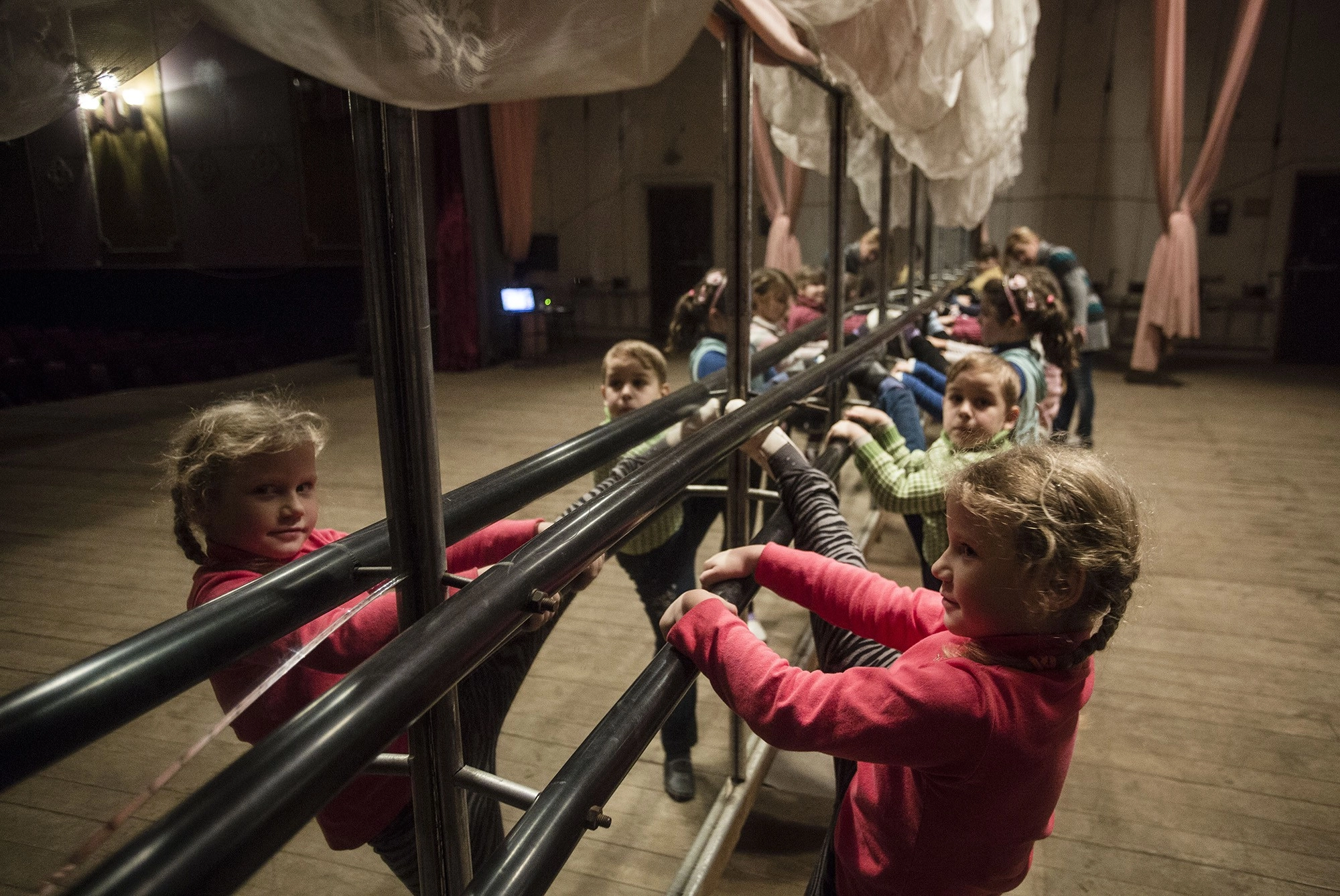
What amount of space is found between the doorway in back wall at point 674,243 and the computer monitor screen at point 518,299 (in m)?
1.57

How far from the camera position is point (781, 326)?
3.21 metres

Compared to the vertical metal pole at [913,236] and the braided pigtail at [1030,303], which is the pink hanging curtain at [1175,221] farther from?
the braided pigtail at [1030,303]

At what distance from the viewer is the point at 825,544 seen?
117 centimetres

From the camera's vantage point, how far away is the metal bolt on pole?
1.98 metres

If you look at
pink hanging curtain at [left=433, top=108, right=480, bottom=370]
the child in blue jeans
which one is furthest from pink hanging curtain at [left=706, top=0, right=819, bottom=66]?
pink hanging curtain at [left=433, top=108, right=480, bottom=370]

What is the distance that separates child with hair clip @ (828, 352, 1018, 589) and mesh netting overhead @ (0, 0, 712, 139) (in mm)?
1094

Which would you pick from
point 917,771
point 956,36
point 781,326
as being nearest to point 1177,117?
point 781,326

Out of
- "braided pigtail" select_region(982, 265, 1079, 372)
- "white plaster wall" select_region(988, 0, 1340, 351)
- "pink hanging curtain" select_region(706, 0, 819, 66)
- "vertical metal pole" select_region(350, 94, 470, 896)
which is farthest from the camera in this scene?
"white plaster wall" select_region(988, 0, 1340, 351)

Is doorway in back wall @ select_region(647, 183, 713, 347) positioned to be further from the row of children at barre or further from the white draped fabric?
the row of children at barre

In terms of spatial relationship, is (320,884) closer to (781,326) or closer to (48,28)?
(48,28)

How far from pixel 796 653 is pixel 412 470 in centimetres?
195

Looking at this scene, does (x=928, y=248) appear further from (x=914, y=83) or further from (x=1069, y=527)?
(x=1069, y=527)

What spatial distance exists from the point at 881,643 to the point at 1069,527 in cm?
34

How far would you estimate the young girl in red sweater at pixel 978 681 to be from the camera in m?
0.79
